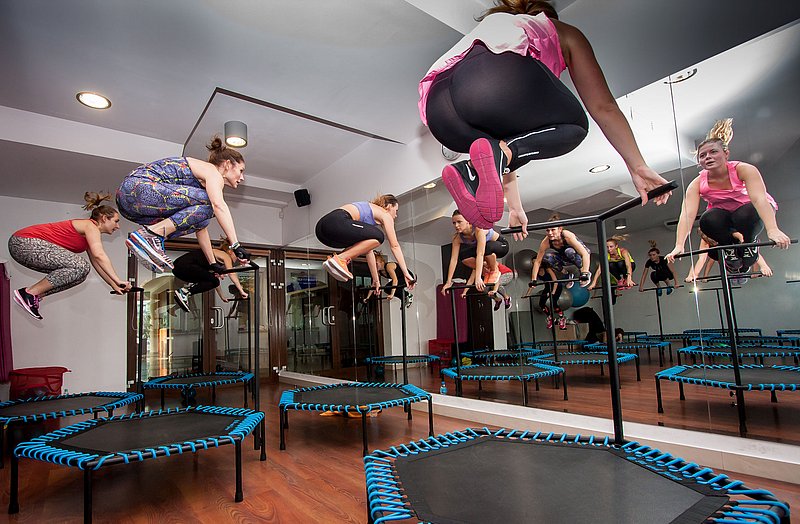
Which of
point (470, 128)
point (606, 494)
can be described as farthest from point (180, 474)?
point (470, 128)

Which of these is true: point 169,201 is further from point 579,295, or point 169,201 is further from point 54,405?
point 579,295

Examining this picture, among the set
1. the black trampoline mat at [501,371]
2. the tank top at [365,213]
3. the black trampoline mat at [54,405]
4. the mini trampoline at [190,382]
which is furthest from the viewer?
the mini trampoline at [190,382]

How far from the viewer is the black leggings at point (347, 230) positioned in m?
3.24

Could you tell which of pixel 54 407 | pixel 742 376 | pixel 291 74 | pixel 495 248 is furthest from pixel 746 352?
pixel 54 407

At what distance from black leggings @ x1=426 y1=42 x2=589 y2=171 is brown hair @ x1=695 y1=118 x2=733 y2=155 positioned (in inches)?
42.4

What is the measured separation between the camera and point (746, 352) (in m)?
2.00

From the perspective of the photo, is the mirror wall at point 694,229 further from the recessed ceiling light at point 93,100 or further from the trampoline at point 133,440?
the recessed ceiling light at point 93,100

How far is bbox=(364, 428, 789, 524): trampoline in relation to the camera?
3.33 ft

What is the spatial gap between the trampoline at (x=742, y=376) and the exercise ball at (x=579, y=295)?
525mm

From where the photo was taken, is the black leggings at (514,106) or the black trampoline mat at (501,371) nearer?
the black leggings at (514,106)

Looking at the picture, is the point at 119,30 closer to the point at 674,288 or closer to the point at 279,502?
the point at 279,502

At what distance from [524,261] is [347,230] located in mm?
1290

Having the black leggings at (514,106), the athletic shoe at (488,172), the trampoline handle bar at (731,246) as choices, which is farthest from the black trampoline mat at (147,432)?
the trampoline handle bar at (731,246)

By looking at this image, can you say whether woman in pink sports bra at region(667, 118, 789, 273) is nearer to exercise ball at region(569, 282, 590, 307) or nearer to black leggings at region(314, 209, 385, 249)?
exercise ball at region(569, 282, 590, 307)
